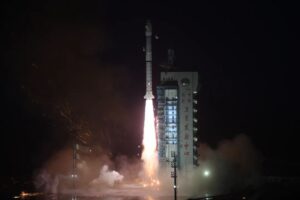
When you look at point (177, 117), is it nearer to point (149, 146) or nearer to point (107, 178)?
point (149, 146)

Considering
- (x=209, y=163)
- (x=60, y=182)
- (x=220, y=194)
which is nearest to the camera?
(x=220, y=194)

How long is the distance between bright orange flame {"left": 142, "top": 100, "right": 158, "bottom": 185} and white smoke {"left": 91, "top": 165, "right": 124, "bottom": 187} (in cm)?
444

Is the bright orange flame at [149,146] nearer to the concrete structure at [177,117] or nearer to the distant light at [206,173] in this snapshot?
the concrete structure at [177,117]

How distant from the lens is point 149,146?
81.9 metres

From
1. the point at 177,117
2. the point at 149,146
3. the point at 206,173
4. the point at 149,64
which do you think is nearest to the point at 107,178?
the point at 149,146

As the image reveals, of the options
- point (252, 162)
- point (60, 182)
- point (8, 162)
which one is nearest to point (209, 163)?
point (252, 162)

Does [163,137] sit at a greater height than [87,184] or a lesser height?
greater

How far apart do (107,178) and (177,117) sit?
13010mm

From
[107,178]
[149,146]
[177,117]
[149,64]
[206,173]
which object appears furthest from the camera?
[149,146]

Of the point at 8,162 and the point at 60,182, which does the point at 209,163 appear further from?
the point at 8,162

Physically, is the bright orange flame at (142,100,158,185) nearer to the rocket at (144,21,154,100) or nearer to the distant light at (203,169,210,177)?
the rocket at (144,21,154,100)

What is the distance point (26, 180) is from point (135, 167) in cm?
1652

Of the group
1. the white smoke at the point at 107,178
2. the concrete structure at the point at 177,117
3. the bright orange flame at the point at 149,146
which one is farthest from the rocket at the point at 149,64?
the white smoke at the point at 107,178

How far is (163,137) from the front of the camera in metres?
78.7
